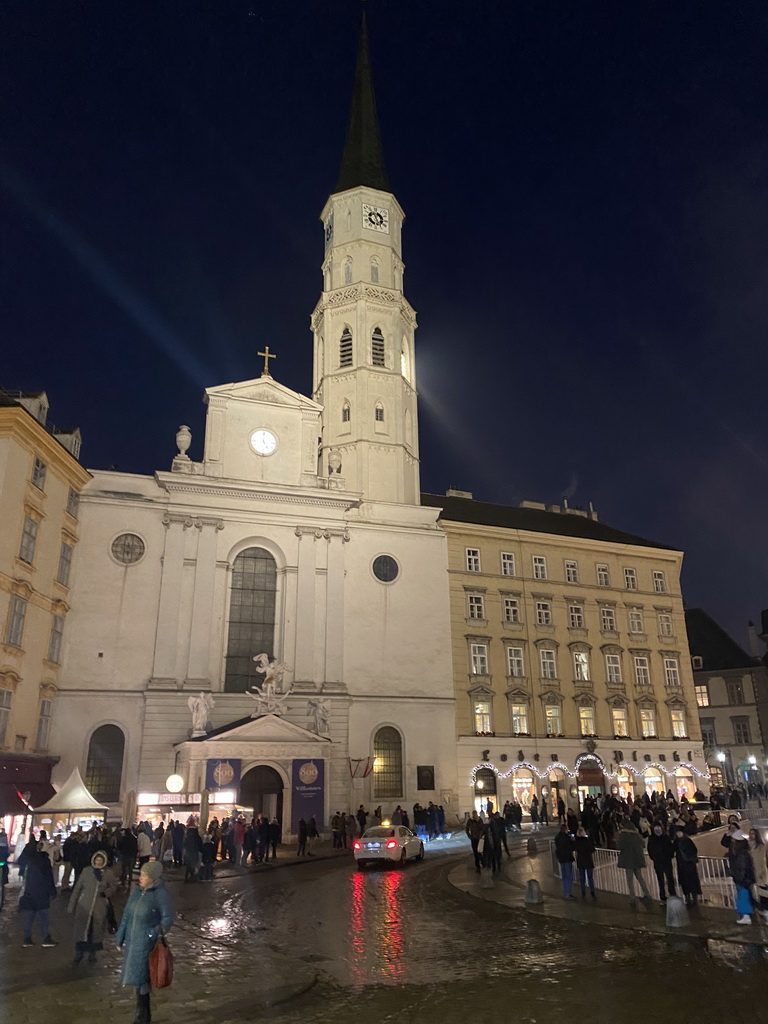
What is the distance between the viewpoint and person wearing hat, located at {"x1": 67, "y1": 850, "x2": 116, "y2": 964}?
10.7m

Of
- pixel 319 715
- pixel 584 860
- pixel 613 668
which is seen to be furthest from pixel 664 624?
pixel 584 860

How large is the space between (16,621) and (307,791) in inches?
553

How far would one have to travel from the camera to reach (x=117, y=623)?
35.8 metres

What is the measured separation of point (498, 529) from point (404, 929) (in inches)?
1316

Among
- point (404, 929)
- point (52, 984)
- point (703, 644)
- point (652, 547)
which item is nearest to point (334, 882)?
point (404, 929)

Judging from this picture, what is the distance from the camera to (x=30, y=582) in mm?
30344

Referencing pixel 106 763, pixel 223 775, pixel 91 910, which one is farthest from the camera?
pixel 106 763

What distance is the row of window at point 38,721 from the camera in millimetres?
28011

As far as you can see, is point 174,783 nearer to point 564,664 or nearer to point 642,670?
point 564,664

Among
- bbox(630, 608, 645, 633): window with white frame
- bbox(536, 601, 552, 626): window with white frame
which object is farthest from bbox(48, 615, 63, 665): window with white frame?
bbox(630, 608, 645, 633): window with white frame

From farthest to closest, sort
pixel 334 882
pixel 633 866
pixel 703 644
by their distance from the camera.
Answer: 1. pixel 703 644
2. pixel 334 882
3. pixel 633 866

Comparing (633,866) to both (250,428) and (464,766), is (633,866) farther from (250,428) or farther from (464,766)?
(250,428)

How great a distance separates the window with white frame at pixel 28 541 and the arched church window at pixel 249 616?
10611mm

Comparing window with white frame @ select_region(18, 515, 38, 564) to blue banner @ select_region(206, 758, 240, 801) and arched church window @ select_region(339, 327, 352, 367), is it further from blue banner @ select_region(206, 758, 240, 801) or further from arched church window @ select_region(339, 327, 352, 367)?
arched church window @ select_region(339, 327, 352, 367)
